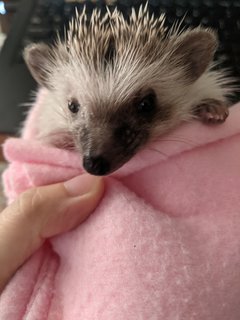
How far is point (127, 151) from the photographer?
0.77m

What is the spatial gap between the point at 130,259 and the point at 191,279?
97 millimetres

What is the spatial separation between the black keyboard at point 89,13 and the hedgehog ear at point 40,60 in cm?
30

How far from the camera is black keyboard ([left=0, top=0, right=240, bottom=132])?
1287 millimetres

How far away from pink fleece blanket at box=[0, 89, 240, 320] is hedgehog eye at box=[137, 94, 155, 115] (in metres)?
0.08

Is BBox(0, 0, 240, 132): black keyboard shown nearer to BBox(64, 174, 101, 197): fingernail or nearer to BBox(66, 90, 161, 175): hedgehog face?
BBox(66, 90, 161, 175): hedgehog face

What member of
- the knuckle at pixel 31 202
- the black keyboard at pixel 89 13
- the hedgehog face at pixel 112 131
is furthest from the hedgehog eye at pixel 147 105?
the black keyboard at pixel 89 13

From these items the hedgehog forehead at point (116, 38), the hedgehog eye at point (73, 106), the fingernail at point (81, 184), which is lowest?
the fingernail at point (81, 184)

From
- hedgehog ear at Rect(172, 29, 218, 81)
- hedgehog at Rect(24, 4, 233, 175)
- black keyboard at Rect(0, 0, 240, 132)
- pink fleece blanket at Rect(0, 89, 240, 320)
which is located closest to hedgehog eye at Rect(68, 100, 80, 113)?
hedgehog at Rect(24, 4, 233, 175)

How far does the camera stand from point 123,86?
859 mm

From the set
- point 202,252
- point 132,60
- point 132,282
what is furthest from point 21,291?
point 132,60

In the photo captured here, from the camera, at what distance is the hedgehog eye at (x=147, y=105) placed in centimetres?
85

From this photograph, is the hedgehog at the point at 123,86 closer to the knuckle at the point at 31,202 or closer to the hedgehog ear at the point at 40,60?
the hedgehog ear at the point at 40,60

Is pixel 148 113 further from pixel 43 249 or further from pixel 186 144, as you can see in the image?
pixel 43 249

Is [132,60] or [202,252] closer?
[202,252]
